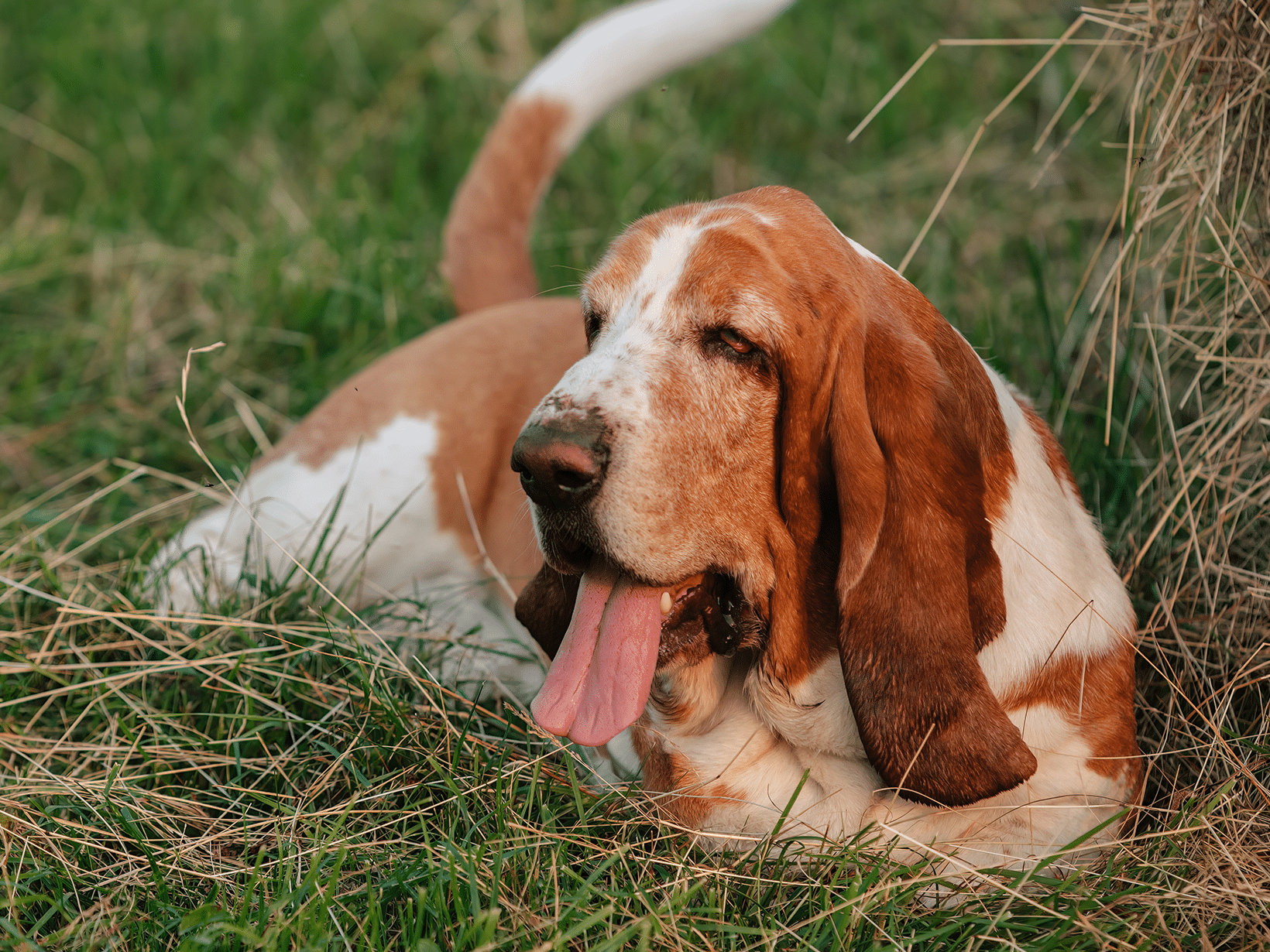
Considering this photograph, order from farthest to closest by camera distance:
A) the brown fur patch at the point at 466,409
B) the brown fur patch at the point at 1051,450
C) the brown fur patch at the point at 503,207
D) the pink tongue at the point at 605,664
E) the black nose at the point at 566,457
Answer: the brown fur patch at the point at 503,207
the brown fur patch at the point at 466,409
the brown fur patch at the point at 1051,450
the pink tongue at the point at 605,664
the black nose at the point at 566,457

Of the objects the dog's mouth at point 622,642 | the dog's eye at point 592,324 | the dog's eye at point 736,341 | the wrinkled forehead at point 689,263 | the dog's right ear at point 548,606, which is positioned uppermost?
the wrinkled forehead at point 689,263

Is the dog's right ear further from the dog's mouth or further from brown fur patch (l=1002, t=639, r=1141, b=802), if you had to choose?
brown fur patch (l=1002, t=639, r=1141, b=802)

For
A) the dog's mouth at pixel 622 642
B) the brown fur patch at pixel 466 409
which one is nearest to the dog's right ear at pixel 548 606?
the dog's mouth at pixel 622 642

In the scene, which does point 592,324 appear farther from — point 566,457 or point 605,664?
point 605,664

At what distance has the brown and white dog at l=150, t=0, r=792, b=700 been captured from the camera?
3.50m

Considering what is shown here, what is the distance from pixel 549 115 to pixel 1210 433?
221cm

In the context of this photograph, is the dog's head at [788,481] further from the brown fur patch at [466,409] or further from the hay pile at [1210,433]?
the brown fur patch at [466,409]

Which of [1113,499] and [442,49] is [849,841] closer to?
[1113,499]

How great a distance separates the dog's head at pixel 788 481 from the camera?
2254mm

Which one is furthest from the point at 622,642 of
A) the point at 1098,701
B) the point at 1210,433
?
the point at 1210,433

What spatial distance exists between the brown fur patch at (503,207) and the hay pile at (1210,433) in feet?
5.85

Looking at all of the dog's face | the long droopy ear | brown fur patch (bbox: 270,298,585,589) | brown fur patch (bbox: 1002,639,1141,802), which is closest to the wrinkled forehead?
the dog's face

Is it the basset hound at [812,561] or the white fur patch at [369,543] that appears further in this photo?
the white fur patch at [369,543]

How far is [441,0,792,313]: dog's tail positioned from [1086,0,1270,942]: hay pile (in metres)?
1.24
